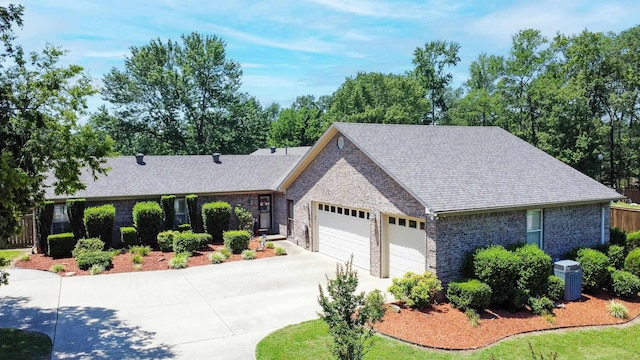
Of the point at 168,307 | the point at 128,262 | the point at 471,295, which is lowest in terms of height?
the point at 168,307

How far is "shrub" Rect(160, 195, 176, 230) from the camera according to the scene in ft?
73.7

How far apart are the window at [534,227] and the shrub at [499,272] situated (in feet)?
8.79

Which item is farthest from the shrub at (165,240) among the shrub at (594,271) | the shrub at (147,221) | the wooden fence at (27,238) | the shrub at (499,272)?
the shrub at (594,271)

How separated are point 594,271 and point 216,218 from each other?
16297 millimetres

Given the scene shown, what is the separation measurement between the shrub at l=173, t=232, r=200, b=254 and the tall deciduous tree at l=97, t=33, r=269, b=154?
92.1ft

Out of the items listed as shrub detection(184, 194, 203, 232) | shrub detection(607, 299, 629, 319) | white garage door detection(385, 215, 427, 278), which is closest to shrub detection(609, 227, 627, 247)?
shrub detection(607, 299, 629, 319)

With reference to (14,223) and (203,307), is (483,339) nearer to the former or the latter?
(203,307)

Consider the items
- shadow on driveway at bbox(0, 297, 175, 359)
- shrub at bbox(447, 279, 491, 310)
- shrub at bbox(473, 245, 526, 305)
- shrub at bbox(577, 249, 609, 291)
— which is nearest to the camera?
shadow on driveway at bbox(0, 297, 175, 359)

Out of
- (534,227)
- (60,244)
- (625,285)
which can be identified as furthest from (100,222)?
(625,285)

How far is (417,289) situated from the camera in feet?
40.9

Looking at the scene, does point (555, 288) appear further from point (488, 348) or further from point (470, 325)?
point (488, 348)

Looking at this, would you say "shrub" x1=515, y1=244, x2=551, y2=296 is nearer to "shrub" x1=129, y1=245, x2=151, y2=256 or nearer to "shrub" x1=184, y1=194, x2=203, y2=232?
"shrub" x1=129, y1=245, x2=151, y2=256

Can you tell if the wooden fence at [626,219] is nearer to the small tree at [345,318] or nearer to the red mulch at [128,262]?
the red mulch at [128,262]

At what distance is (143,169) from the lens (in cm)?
2477
